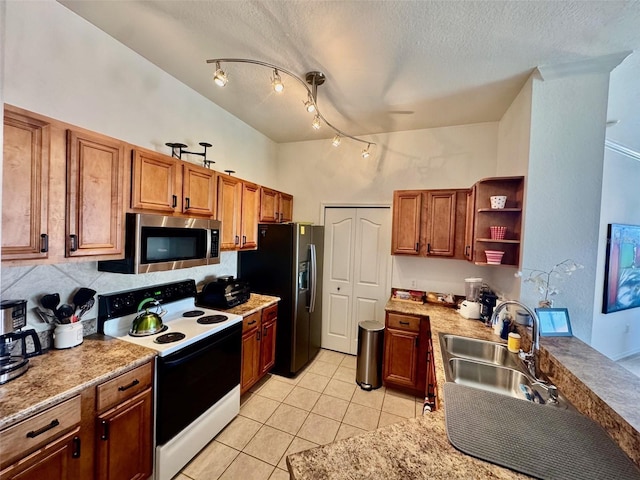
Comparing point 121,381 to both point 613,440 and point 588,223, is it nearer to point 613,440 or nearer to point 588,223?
point 613,440

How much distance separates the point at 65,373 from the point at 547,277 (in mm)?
3131

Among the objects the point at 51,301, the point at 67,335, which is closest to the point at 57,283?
the point at 51,301

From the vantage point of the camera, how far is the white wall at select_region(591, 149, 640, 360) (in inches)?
133

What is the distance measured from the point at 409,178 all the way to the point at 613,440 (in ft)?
9.03

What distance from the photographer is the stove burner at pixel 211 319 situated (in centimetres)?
218

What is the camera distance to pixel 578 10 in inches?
58.6

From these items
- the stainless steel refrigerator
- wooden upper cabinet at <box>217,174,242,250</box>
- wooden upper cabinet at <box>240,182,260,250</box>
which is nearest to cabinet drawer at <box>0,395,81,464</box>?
wooden upper cabinet at <box>217,174,242,250</box>

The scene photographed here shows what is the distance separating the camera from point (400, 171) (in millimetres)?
3354

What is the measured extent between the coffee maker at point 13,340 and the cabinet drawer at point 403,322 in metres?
2.67

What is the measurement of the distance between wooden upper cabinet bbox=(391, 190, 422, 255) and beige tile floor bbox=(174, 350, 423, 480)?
1.58 m

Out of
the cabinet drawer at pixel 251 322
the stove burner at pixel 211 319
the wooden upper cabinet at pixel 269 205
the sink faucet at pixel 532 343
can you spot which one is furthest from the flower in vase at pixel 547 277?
the wooden upper cabinet at pixel 269 205

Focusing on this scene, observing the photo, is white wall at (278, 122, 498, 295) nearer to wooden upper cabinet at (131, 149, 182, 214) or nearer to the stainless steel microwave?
the stainless steel microwave

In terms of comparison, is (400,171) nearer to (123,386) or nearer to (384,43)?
(384,43)

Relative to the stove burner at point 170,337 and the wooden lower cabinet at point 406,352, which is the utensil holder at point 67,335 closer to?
the stove burner at point 170,337
